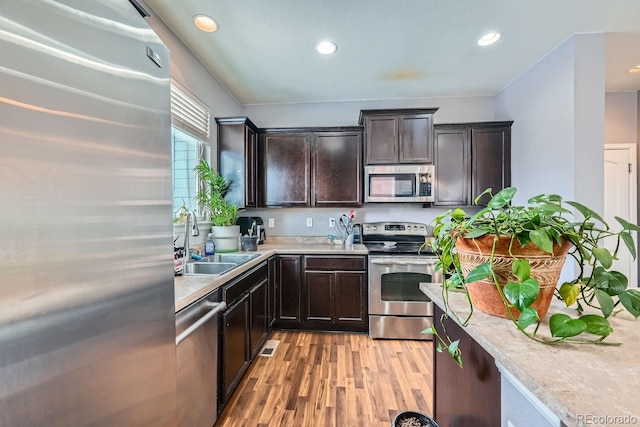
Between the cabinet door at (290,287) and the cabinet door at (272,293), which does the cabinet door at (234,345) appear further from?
the cabinet door at (290,287)

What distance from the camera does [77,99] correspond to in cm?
60

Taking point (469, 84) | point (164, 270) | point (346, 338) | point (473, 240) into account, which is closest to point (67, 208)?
point (164, 270)

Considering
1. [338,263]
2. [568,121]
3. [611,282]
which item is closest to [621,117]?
[568,121]

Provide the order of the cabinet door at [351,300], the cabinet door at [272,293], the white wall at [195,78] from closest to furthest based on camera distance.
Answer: the white wall at [195,78] < the cabinet door at [272,293] < the cabinet door at [351,300]

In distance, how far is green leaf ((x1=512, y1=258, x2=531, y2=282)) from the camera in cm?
67

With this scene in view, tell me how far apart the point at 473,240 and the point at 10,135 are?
3.46 feet

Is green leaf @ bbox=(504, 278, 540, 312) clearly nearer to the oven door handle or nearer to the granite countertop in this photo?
the granite countertop

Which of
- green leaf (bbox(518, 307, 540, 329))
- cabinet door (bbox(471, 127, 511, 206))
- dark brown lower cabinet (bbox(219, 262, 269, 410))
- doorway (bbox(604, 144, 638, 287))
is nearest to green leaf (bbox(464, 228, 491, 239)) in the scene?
green leaf (bbox(518, 307, 540, 329))

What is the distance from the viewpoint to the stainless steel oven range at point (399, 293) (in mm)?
2715

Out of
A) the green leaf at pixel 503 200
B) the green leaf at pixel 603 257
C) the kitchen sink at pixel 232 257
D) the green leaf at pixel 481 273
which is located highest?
the green leaf at pixel 503 200

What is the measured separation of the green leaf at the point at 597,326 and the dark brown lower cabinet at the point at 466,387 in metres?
0.27

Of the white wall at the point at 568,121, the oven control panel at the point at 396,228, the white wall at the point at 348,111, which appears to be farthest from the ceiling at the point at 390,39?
the oven control panel at the point at 396,228

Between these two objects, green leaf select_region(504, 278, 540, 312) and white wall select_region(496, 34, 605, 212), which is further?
white wall select_region(496, 34, 605, 212)

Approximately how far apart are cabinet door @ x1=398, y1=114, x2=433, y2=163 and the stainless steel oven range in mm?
1017
